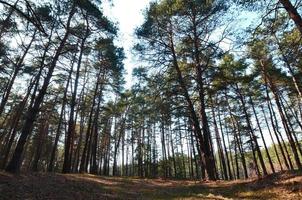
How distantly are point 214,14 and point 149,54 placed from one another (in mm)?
5014

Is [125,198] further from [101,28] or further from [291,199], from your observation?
[101,28]

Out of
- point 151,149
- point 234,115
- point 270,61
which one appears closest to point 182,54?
point 270,61

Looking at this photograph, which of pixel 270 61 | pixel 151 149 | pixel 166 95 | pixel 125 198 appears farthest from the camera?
pixel 151 149

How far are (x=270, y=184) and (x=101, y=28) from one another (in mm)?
12950

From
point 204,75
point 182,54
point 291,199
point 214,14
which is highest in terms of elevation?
point 214,14

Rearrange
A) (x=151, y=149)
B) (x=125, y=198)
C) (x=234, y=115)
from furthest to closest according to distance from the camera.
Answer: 1. (x=151, y=149)
2. (x=234, y=115)
3. (x=125, y=198)

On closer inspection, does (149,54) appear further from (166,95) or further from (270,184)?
(270,184)

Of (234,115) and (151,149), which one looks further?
(151,149)

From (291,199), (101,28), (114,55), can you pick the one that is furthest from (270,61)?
(291,199)

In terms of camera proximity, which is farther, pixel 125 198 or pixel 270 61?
pixel 270 61

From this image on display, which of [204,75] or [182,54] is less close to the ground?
[182,54]

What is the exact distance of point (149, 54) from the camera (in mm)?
18172

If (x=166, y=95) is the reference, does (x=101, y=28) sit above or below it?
above

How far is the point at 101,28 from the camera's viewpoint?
54.9 feet
